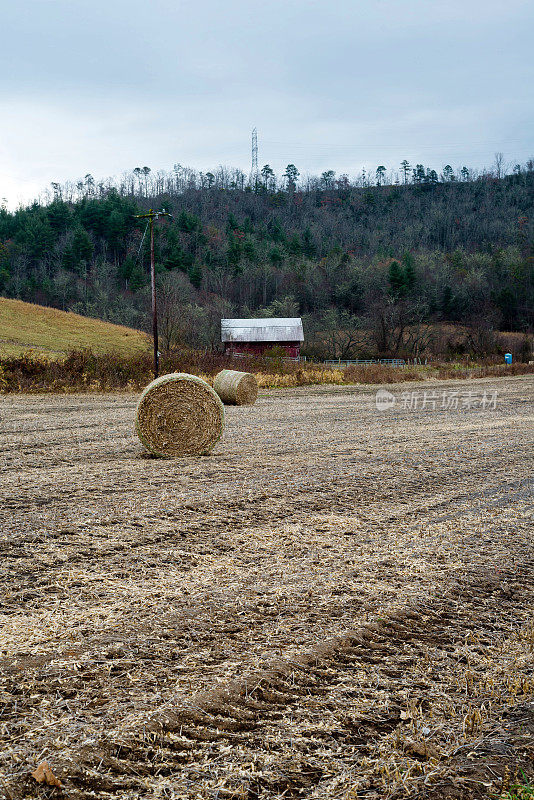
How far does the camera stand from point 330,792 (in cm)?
239

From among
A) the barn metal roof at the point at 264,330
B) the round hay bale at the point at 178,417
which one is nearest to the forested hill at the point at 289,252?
the barn metal roof at the point at 264,330

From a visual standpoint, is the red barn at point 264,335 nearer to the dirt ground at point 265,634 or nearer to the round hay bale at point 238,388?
the round hay bale at point 238,388

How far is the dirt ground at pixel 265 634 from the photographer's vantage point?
254cm

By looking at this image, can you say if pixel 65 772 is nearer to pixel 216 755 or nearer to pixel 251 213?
pixel 216 755

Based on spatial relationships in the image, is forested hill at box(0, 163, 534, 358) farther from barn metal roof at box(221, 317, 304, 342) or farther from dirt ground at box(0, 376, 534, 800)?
dirt ground at box(0, 376, 534, 800)

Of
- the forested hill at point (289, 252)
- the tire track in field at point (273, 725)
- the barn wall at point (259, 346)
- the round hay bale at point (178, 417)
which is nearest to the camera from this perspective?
the tire track in field at point (273, 725)

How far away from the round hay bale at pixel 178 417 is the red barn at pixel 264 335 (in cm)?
4350

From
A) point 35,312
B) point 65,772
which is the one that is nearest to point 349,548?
point 65,772

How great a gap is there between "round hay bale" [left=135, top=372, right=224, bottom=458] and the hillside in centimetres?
2302

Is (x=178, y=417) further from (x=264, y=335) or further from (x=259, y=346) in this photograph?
(x=259, y=346)

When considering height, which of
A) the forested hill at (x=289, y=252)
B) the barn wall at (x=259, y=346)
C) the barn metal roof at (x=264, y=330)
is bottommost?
the barn wall at (x=259, y=346)

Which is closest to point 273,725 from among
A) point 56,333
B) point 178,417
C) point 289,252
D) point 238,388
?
point 178,417

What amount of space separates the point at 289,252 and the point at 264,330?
133 feet

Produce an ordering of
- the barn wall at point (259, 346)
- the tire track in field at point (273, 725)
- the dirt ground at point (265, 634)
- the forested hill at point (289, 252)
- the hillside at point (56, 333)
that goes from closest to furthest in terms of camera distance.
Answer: the tire track in field at point (273, 725), the dirt ground at point (265, 634), the hillside at point (56, 333), the barn wall at point (259, 346), the forested hill at point (289, 252)
